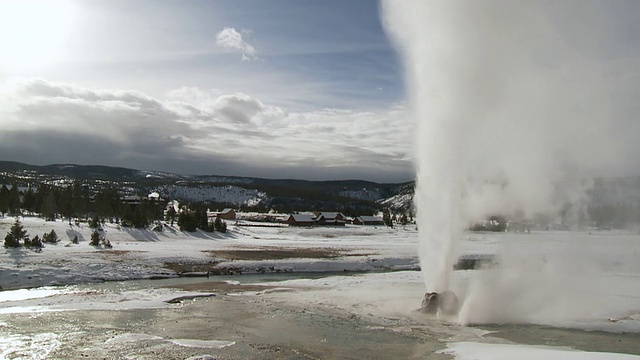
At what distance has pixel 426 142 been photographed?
69.6 feet

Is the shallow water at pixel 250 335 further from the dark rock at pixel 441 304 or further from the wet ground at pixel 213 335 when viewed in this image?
the dark rock at pixel 441 304

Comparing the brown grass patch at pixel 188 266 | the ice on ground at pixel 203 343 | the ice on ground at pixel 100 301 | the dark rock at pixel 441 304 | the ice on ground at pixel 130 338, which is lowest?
the brown grass patch at pixel 188 266

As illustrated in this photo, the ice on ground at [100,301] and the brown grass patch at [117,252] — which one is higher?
the ice on ground at [100,301]

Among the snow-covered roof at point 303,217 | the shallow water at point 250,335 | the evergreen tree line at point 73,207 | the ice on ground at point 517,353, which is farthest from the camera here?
the snow-covered roof at point 303,217

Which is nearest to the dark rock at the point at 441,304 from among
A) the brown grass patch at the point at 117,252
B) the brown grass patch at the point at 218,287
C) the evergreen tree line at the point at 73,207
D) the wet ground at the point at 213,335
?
the wet ground at the point at 213,335

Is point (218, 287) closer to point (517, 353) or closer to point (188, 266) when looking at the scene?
point (188, 266)

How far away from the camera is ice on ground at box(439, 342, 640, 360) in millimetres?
12516

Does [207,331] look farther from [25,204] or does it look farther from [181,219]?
[25,204]

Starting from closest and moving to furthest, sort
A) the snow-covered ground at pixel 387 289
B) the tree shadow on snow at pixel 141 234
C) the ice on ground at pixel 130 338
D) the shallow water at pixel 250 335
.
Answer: the shallow water at pixel 250 335
the ice on ground at pixel 130 338
the snow-covered ground at pixel 387 289
the tree shadow on snow at pixel 141 234

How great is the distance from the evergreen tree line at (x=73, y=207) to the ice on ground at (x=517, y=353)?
52.5m

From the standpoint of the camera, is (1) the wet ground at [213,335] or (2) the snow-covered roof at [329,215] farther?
(2) the snow-covered roof at [329,215]

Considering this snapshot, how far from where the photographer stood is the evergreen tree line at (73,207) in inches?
2404

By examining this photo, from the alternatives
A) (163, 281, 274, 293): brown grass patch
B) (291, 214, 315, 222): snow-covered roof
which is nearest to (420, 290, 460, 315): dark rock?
(163, 281, 274, 293): brown grass patch

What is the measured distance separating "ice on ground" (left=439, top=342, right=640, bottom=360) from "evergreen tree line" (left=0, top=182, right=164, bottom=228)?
172 feet
